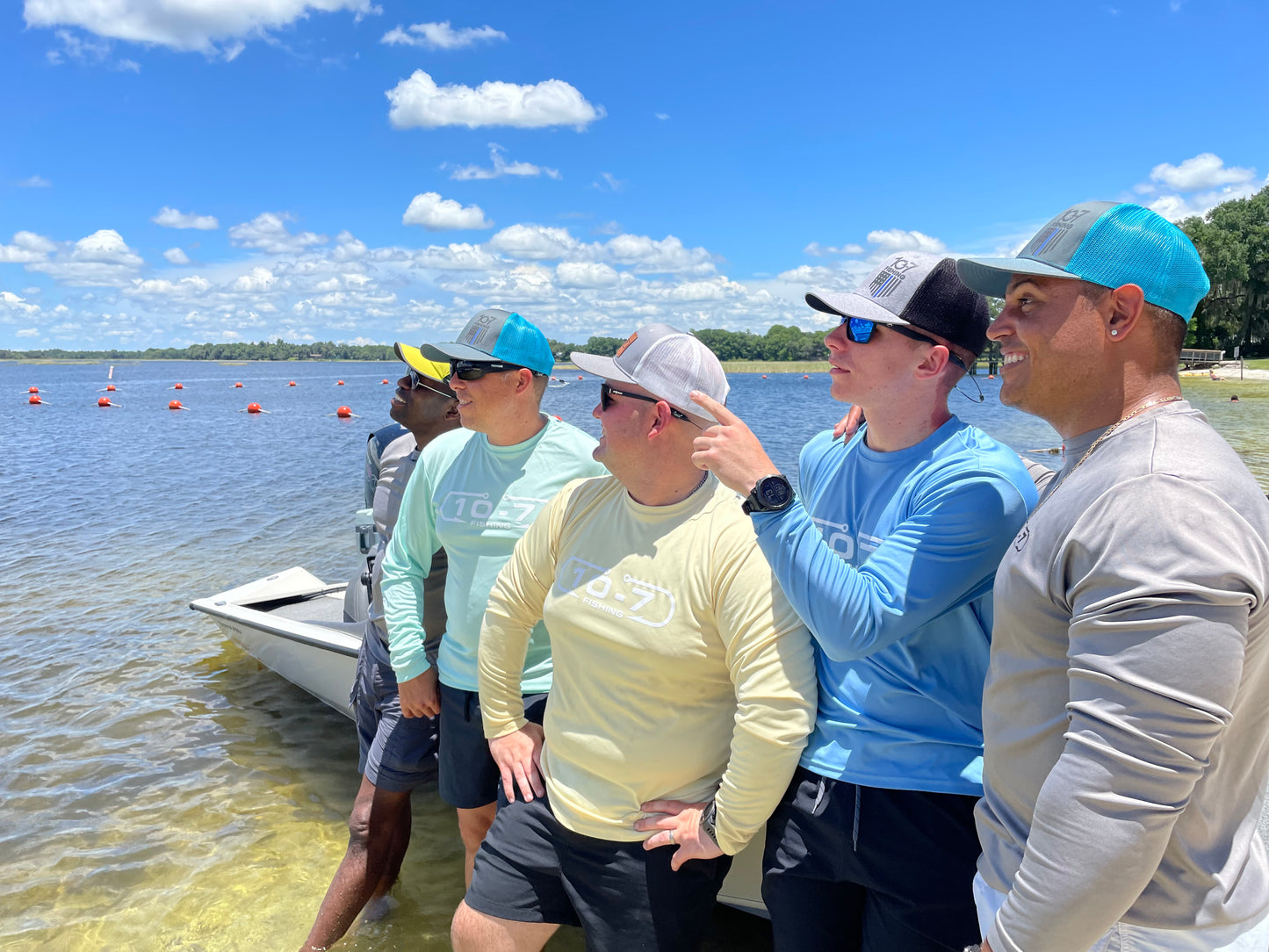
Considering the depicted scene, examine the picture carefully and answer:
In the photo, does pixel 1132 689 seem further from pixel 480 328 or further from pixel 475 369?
pixel 480 328

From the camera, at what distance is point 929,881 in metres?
1.85

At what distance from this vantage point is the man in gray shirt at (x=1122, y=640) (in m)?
1.12

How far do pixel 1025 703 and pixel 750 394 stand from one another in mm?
67434

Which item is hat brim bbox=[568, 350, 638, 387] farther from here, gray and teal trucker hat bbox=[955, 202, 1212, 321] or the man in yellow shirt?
gray and teal trucker hat bbox=[955, 202, 1212, 321]

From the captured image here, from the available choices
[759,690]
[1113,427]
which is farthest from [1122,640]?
[759,690]

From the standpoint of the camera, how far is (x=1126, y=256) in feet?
4.48

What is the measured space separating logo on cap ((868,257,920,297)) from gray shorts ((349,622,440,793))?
95.5 inches

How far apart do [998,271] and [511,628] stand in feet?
5.71

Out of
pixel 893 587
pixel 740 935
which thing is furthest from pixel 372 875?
pixel 893 587

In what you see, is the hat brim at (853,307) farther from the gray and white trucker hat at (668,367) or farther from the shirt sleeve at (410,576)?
the shirt sleeve at (410,576)

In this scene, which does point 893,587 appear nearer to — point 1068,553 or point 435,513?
point 1068,553

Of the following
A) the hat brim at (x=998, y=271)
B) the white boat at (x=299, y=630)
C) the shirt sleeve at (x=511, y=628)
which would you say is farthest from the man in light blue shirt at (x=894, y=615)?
the white boat at (x=299, y=630)

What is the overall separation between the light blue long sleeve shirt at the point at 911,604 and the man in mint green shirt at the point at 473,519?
4.05 ft

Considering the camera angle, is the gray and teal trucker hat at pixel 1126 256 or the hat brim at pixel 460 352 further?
the hat brim at pixel 460 352
